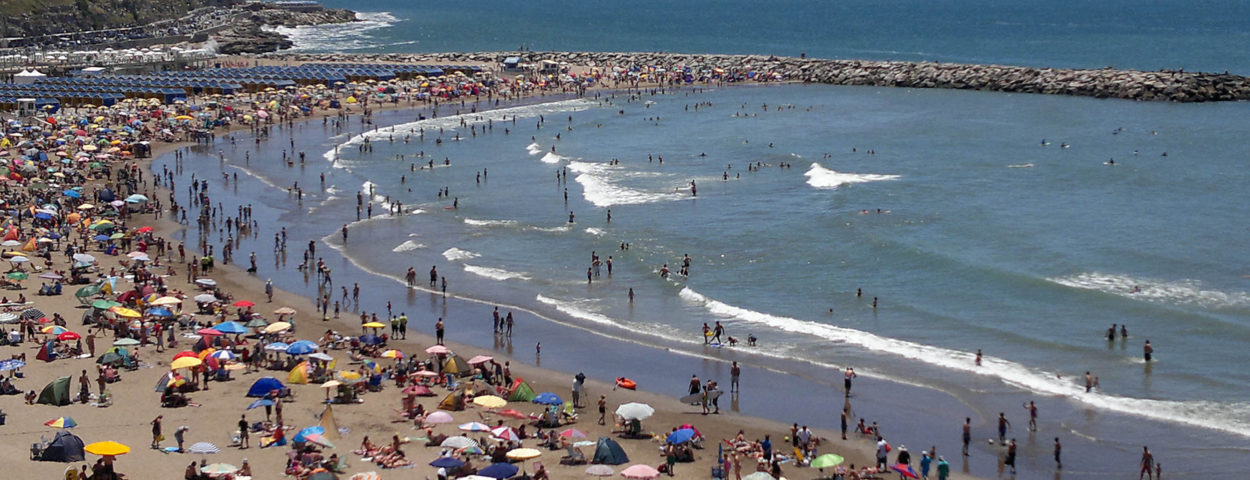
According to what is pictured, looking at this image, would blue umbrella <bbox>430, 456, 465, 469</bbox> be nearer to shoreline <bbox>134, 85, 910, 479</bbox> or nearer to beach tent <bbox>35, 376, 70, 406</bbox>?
shoreline <bbox>134, 85, 910, 479</bbox>

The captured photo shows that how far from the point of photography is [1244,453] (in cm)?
2508

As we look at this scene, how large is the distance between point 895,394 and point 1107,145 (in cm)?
4369

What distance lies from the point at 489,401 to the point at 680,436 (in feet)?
15.2

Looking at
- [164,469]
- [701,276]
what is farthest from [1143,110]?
[164,469]

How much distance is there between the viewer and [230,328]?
3191cm

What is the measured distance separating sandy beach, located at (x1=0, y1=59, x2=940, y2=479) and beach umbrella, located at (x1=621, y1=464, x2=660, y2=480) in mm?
964

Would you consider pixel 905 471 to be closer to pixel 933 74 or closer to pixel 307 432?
pixel 307 432

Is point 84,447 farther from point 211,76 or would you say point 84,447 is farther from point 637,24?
point 637,24

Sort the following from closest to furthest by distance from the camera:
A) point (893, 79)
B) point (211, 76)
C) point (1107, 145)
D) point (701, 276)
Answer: point (701, 276), point (1107, 145), point (211, 76), point (893, 79)

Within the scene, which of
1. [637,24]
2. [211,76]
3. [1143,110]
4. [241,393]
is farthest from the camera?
[637,24]

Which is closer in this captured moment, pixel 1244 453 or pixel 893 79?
pixel 1244 453

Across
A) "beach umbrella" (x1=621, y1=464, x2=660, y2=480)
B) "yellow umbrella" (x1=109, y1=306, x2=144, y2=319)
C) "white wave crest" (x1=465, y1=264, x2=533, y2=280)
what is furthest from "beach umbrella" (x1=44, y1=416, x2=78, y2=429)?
"white wave crest" (x1=465, y1=264, x2=533, y2=280)

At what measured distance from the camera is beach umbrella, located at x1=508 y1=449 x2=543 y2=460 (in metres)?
23.0

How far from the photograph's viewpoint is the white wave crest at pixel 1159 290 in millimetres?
35844
